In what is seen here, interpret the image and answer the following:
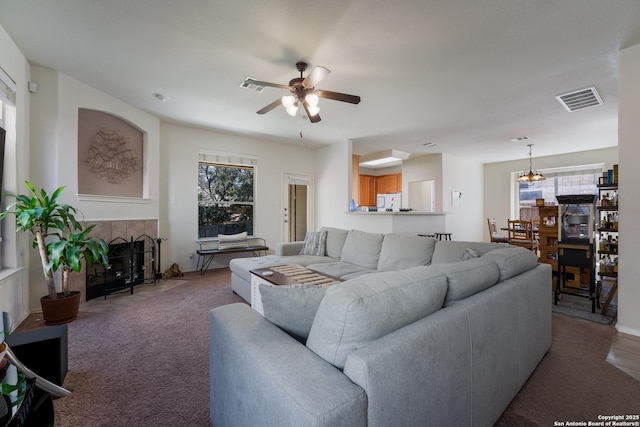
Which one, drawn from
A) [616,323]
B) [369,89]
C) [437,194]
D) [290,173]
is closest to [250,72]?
[369,89]

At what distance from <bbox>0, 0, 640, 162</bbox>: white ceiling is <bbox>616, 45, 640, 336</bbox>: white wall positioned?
9.9 inches

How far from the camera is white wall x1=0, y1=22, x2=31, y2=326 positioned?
2523 millimetres

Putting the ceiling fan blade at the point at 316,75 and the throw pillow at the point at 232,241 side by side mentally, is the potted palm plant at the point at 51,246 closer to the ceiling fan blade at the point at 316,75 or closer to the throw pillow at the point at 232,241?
the throw pillow at the point at 232,241

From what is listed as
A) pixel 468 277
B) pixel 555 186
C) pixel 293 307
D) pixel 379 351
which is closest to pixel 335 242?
pixel 468 277

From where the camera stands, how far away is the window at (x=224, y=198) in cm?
534

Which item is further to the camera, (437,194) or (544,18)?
(437,194)

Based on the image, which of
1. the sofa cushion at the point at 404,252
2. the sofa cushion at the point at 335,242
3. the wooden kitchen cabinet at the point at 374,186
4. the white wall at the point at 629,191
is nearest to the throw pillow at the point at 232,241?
the sofa cushion at the point at 335,242

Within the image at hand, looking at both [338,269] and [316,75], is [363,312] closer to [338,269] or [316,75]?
[316,75]

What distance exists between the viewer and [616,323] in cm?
270

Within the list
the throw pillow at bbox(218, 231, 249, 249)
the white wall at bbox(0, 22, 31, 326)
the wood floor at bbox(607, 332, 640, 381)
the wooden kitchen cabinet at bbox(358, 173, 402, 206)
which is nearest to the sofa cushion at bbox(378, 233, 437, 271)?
the wood floor at bbox(607, 332, 640, 381)

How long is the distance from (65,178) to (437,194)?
23.3 ft

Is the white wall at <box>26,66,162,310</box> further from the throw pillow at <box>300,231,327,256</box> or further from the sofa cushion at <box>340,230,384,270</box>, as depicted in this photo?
the sofa cushion at <box>340,230,384,270</box>

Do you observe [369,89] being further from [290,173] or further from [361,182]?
[361,182]

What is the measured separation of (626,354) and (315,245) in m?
3.27
